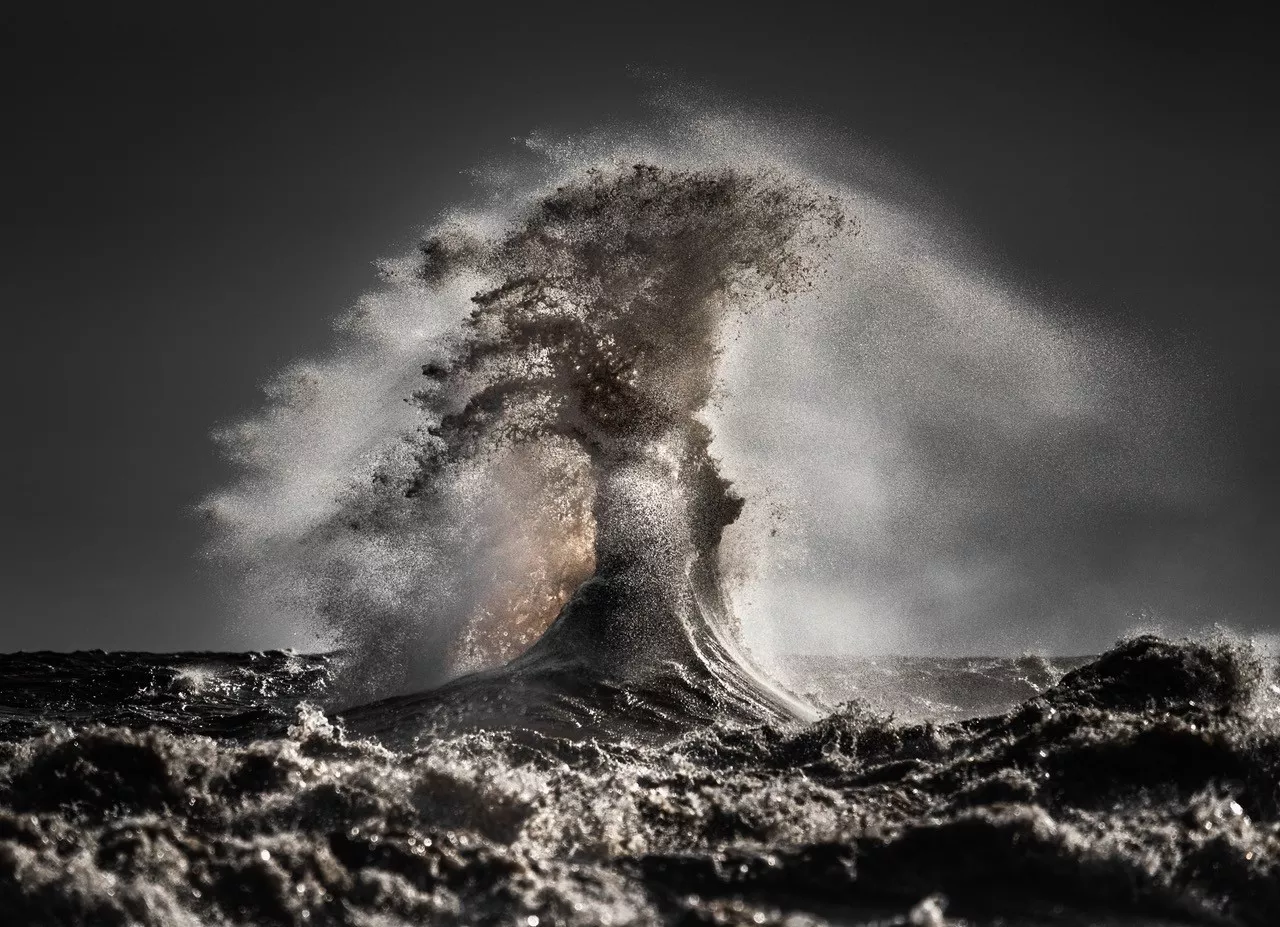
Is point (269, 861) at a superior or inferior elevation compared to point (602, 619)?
inferior

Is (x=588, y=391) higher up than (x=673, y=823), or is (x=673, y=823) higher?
(x=588, y=391)

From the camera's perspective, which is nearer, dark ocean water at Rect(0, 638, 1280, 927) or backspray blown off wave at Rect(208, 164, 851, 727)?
dark ocean water at Rect(0, 638, 1280, 927)

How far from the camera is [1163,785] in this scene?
6.79 meters

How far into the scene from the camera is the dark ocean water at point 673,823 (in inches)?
192

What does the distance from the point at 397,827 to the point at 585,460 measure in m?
11.0

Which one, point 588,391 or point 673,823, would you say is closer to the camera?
point 673,823

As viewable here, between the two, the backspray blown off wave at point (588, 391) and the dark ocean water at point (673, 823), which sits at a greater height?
the backspray blown off wave at point (588, 391)

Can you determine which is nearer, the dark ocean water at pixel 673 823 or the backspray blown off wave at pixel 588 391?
the dark ocean water at pixel 673 823

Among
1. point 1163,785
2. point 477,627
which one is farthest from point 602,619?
point 1163,785

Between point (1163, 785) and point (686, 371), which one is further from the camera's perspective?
point (686, 371)

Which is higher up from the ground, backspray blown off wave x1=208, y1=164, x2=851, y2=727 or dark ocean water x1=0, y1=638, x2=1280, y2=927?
backspray blown off wave x1=208, y1=164, x2=851, y2=727

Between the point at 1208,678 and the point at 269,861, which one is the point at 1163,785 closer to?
the point at 1208,678

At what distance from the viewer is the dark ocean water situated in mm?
4871

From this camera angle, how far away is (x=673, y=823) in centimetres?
641
